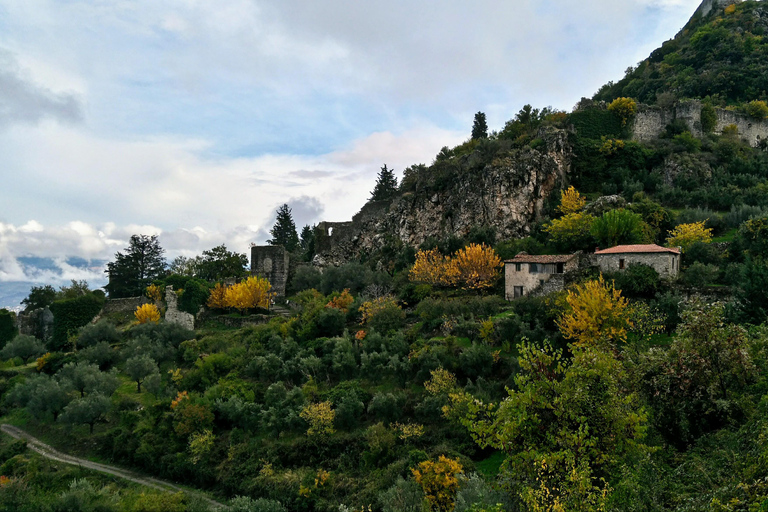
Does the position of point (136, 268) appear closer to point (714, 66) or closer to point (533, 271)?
point (533, 271)

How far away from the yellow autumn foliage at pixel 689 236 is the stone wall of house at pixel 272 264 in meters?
30.5

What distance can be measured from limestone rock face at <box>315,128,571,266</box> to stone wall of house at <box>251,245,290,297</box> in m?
3.59

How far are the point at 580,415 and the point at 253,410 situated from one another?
16643mm

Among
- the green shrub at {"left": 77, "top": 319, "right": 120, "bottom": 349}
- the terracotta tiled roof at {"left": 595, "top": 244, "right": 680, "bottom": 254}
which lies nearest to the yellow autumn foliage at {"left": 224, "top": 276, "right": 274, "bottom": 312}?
the green shrub at {"left": 77, "top": 319, "right": 120, "bottom": 349}

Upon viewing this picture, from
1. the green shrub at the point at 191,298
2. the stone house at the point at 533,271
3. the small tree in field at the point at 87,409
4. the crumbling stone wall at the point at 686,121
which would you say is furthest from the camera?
the crumbling stone wall at the point at 686,121

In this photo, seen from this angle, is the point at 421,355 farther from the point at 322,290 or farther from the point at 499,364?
the point at 322,290

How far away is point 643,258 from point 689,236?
5.56 meters

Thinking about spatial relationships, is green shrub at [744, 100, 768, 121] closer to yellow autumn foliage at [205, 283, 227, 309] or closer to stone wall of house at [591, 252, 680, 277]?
stone wall of house at [591, 252, 680, 277]

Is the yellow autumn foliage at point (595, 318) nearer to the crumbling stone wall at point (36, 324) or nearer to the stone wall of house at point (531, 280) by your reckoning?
the stone wall of house at point (531, 280)

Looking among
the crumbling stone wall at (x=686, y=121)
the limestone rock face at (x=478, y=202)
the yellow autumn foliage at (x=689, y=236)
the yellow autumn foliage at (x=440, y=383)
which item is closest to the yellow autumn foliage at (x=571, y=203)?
the limestone rock face at (x=478, y=202)

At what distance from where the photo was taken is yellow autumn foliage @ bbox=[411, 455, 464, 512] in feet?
45.4

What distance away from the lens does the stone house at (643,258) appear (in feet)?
78.1

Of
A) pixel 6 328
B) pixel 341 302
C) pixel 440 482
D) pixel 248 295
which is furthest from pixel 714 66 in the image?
pixel 6 328

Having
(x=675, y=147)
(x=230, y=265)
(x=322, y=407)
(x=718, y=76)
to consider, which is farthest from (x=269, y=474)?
(x=718, y=76)
